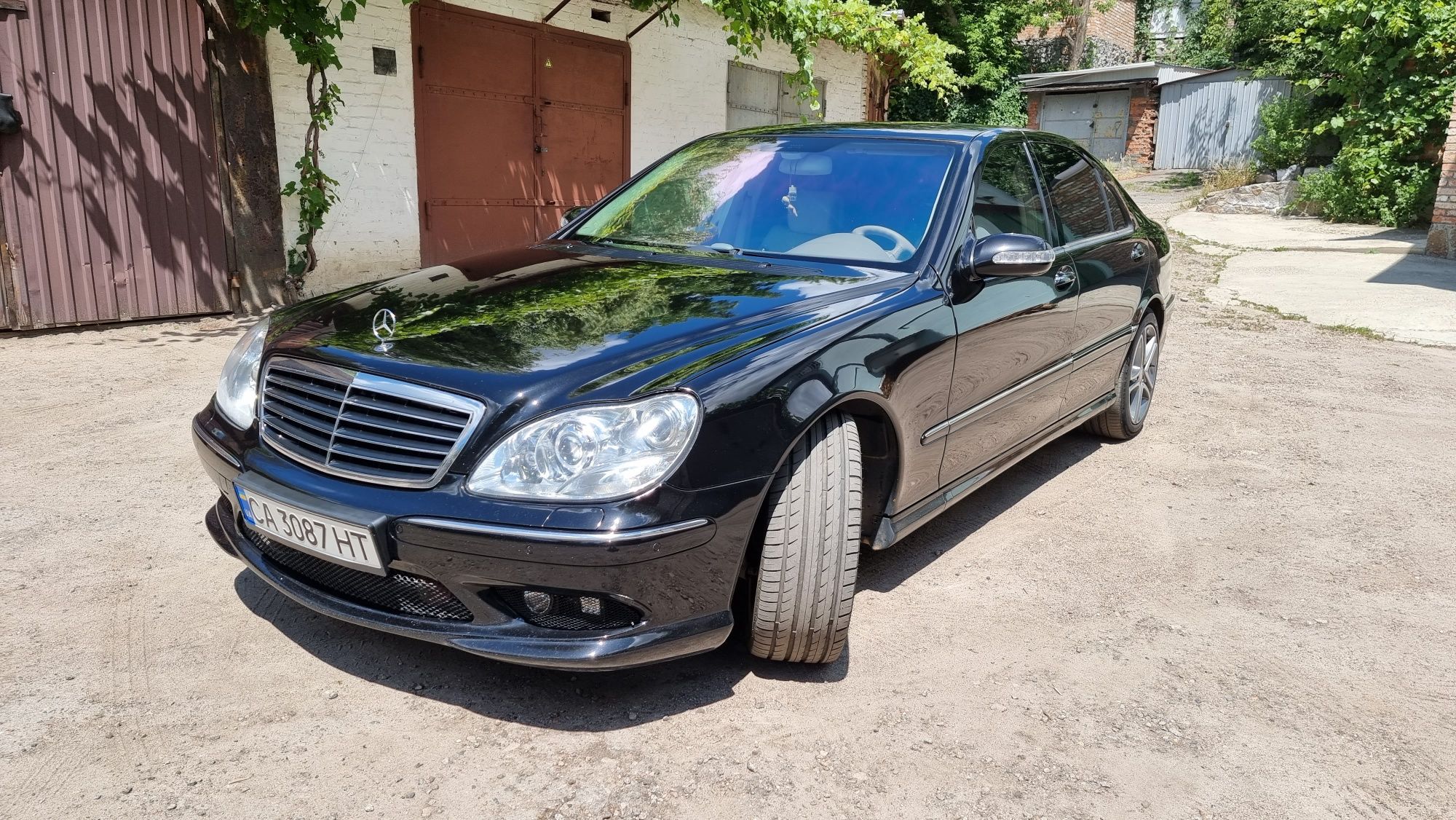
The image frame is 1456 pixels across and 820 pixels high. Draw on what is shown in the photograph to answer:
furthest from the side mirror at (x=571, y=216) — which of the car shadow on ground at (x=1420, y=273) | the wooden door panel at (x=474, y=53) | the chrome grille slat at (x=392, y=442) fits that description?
the car shadow on ground at (x=1420, y=273)

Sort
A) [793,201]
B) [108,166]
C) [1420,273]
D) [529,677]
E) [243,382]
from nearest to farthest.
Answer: [529,677], [243,382], [793,201], [108,166], [1420,273]

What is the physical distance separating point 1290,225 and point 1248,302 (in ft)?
22.9

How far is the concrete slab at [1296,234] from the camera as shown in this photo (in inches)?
497

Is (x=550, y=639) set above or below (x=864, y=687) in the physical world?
above

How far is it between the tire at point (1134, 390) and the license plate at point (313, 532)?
363 centimetres

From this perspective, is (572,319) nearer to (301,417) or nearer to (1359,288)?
(301,417)

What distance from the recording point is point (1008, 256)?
3.12m

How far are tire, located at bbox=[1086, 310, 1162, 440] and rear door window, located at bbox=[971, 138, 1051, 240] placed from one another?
125 centimetres

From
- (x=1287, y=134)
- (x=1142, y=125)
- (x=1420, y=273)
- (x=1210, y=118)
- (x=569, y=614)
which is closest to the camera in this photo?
(x=569, y=614)

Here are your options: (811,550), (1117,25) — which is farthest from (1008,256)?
(1117,25)

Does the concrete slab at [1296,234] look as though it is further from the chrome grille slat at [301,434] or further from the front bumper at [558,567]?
the chrome grille slat at [301,434]

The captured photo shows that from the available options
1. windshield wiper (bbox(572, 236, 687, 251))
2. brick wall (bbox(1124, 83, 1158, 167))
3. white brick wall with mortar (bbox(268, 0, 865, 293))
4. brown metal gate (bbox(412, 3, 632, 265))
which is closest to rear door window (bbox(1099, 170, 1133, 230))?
windshield wiper (bbox(572, 236, 687, 251))

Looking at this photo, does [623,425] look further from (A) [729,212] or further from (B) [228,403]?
(A) [729,212]

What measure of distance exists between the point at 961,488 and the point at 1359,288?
334 inches
